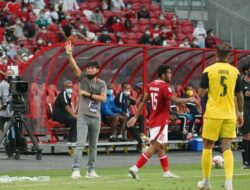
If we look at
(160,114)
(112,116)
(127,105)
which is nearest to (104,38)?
(127,105)

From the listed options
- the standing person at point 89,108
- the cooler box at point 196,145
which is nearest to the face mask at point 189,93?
the cooler box at point 196,145

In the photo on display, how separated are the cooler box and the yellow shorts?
1449cm

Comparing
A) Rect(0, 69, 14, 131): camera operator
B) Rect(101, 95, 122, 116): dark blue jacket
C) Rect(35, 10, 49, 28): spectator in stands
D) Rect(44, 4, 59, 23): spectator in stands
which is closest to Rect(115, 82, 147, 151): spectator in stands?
Rect(101, 95, 122, 116): dark blue jacket

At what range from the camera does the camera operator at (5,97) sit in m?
25.3

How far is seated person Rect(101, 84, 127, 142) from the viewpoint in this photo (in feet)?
91.4

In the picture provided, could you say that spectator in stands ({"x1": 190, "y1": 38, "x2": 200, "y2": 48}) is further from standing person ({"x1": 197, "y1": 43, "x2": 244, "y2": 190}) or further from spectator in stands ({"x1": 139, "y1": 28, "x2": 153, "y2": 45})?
standing person ({"x1": 197, "y1": 43, "x2": 244, "y2": 190})

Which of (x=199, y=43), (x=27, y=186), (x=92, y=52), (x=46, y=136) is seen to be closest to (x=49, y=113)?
(x=46, y=136)

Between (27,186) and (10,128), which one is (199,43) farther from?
(27,186)

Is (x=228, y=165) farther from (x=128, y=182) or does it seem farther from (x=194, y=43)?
(x=194, y=43)

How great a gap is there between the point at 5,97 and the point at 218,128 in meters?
12.4

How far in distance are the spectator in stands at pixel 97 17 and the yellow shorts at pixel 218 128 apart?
24.5m

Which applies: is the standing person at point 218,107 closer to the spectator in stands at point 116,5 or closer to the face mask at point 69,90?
the face mask at point 69,90

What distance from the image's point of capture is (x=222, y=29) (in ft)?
141

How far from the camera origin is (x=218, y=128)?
15047 millimetres
